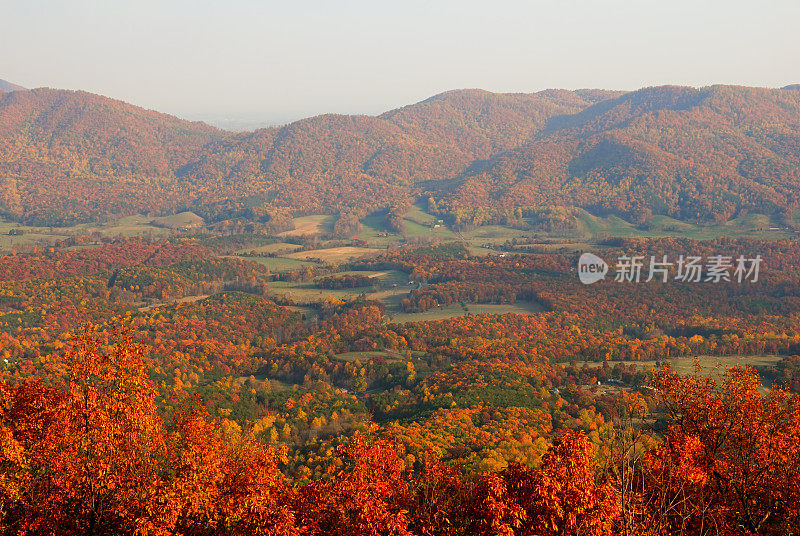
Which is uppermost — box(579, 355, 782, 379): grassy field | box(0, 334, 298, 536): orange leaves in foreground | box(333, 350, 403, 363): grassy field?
box(0, 334, 298, 536): orange leaves in foreground

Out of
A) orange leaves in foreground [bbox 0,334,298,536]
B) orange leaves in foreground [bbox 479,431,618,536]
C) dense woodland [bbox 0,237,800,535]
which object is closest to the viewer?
orange leaves in foreground [bbox 479,431,618,536]

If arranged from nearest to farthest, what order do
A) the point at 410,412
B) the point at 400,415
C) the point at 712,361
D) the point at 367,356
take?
the point at 410,412 → the point at 400,415 → the point at 712,361 → the point at 367,356

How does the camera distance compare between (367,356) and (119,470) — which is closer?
(119,470)

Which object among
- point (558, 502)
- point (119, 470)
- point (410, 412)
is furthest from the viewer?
point (410, 412)

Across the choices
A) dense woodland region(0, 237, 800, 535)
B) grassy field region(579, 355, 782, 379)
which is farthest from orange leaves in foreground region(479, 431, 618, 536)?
grassy field region(579, 355, 782, 379)

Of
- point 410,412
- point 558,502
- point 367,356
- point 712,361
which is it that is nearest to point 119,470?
point 558,502

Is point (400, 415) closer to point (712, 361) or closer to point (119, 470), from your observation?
point (119, 470)

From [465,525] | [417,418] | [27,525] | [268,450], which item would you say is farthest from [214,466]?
[417,418]

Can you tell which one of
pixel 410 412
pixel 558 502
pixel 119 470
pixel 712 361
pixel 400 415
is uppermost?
pixel 558 502

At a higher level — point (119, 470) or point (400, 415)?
point (119, 470)

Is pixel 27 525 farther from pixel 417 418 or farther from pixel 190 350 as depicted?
pixel 190 350

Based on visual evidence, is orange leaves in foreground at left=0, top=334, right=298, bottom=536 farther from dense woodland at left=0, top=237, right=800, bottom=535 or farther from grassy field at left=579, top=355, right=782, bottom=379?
grassy field at left=579, top=355, right=782, bottom=379
